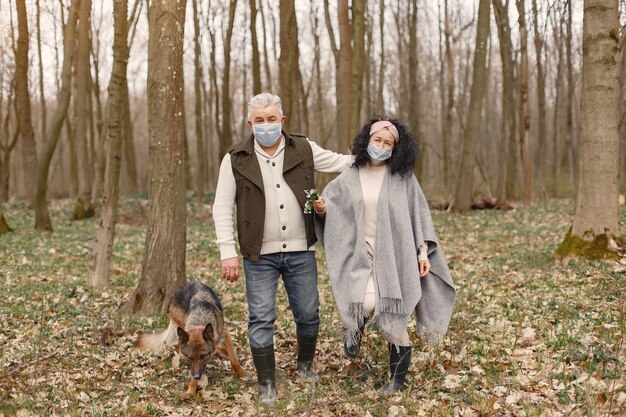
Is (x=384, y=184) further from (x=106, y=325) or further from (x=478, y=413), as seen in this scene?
(x=106, y=325)

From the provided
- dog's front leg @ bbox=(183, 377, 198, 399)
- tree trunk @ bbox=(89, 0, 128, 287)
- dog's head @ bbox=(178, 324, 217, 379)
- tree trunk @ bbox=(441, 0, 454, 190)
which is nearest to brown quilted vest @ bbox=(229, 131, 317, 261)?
dog's head @ bbox=(178, 324, 217, 379)

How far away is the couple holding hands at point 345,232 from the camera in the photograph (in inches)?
186

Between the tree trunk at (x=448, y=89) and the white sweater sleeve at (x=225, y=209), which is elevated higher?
the tree trunk at (x=448, y=89)

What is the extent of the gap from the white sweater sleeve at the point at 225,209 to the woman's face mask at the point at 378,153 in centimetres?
119

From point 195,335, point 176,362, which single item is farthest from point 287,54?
point 195,335

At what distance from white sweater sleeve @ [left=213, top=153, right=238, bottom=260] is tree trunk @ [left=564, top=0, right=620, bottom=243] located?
604 centimetres

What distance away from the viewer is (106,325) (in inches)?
269

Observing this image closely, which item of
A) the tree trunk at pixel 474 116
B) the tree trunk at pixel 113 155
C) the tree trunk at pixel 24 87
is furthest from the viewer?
the tree trunk at pixel 474 116

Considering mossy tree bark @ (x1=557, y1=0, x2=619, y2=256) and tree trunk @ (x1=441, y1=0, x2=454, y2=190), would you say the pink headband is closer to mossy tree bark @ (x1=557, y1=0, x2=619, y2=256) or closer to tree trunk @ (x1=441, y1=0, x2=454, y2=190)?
mossy tree bark @ (x1=557, y1=0, x2=619, y2=256)

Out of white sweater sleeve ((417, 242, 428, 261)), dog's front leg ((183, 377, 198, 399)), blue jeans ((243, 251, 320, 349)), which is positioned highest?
white sweater sleeve ((417, 242, 428, 261))

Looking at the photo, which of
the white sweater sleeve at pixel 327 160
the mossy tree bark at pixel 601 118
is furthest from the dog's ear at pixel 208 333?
the mossy tree bark at pixel 601 118

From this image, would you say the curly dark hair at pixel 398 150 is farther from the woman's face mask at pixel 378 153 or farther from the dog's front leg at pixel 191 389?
the dog's front leg at pixel 191 389

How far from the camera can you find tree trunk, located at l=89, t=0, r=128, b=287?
884cm

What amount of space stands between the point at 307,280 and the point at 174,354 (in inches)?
80.0
